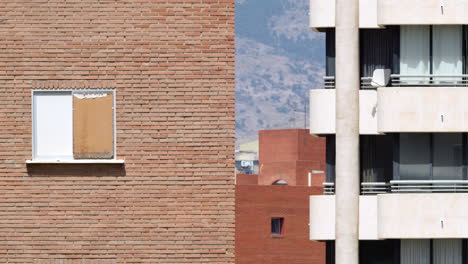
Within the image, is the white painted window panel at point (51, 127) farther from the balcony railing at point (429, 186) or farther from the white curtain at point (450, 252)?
the white curtain at point (450, 252)

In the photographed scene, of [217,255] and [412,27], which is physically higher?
[412,27]

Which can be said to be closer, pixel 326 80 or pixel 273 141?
pixel 326 80

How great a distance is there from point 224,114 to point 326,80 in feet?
48.7

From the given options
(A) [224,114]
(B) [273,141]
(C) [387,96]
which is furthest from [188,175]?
(B) [273,141]

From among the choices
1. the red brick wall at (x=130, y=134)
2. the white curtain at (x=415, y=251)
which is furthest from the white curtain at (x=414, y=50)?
the red brick wall at (x=130, y=134)

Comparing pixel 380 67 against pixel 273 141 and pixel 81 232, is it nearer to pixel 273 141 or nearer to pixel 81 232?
pixel 81 232

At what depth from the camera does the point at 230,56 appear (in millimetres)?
31109

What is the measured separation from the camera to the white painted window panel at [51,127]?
31547 mm

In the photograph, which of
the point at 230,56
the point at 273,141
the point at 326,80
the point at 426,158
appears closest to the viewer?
the point at 230,56

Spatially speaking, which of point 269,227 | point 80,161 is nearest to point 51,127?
point 80,161

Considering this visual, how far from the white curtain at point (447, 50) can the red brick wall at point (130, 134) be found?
1264 centimetres

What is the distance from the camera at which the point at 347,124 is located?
144 feet

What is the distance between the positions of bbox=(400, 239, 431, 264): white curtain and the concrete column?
161 cm

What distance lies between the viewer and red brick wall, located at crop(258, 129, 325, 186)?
132000 millimetres
